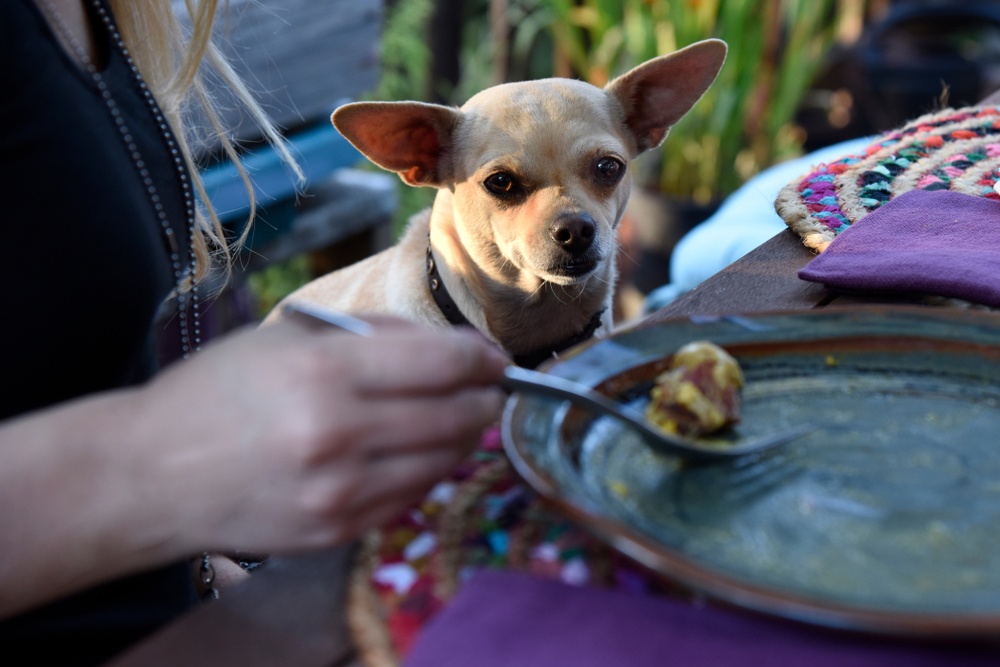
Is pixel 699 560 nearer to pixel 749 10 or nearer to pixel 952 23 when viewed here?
pixel 749 10

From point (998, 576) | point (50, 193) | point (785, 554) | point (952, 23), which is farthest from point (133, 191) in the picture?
point (952, 23)

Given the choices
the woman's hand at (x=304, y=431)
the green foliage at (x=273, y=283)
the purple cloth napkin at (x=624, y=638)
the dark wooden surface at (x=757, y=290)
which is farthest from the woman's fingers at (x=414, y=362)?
the green foliage at (x=273, y=283)

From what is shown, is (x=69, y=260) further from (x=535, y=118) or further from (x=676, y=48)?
(x=676, y=48)

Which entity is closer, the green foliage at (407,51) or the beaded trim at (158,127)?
Answer: the beaded trim at (158,127)

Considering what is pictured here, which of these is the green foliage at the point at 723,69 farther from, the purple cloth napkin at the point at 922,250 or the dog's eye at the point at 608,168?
the purple cloth napkin at the point at 922,250

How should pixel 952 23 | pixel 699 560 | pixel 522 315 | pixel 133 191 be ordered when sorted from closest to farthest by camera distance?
pixel 699 560 → pixel 133 191 → pixel 522 315 → pixel 952 23

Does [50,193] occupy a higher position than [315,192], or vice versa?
[50,193]

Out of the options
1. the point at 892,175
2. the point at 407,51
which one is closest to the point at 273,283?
the point at 407,51

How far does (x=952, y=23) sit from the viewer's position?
15.5 feet

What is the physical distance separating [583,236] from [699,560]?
1041 mm

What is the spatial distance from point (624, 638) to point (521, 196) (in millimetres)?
1187

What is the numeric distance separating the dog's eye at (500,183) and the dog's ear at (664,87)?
11.1 inches

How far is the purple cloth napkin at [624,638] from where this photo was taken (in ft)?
1.67

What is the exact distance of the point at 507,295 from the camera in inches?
66.9
